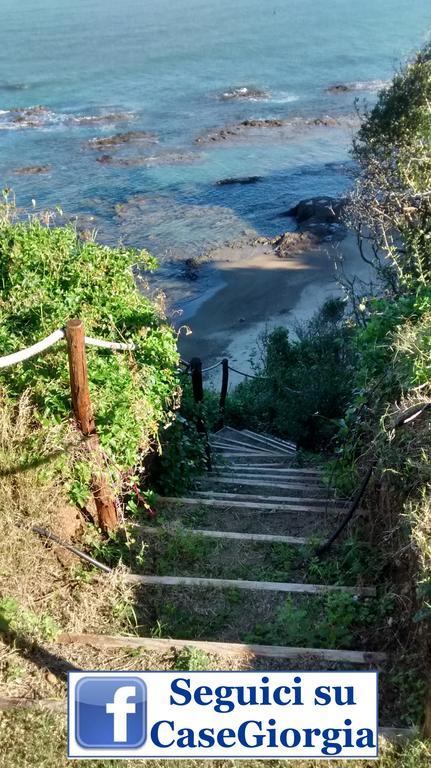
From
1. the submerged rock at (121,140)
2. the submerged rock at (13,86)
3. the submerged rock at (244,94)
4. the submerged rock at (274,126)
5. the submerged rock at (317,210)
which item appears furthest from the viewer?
the submerged rock at (13,86)

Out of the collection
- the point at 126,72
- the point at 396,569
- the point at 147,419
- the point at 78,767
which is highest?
the point at 126,72

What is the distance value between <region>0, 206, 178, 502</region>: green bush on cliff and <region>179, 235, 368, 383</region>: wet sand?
9143 mm

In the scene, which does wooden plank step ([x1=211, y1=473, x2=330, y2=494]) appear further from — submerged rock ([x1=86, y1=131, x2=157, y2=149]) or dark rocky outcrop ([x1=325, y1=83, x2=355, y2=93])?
dark rocky outcrop ([x1=325, y1=83, x2=355, y2=93])

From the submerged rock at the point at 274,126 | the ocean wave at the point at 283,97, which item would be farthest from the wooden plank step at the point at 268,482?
the ocean wave at the point at 283,97

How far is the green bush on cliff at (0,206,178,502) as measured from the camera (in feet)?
20.5

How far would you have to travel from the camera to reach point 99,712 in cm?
455

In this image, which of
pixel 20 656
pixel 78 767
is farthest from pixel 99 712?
pixel 20 656

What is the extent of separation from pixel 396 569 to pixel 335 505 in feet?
5.84

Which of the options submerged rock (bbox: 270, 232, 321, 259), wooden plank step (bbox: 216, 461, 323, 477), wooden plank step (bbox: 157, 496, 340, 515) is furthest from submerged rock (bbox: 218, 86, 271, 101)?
wooden plank step (bbox: 157, 496, 340, 515)

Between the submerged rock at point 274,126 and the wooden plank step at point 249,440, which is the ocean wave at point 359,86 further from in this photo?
the wooden plank step at point 249,440

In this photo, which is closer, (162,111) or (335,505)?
(335,505)

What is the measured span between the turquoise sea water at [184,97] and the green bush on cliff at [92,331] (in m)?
16.4

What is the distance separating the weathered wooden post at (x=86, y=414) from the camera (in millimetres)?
5562

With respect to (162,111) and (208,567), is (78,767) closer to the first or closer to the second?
(208,567)
